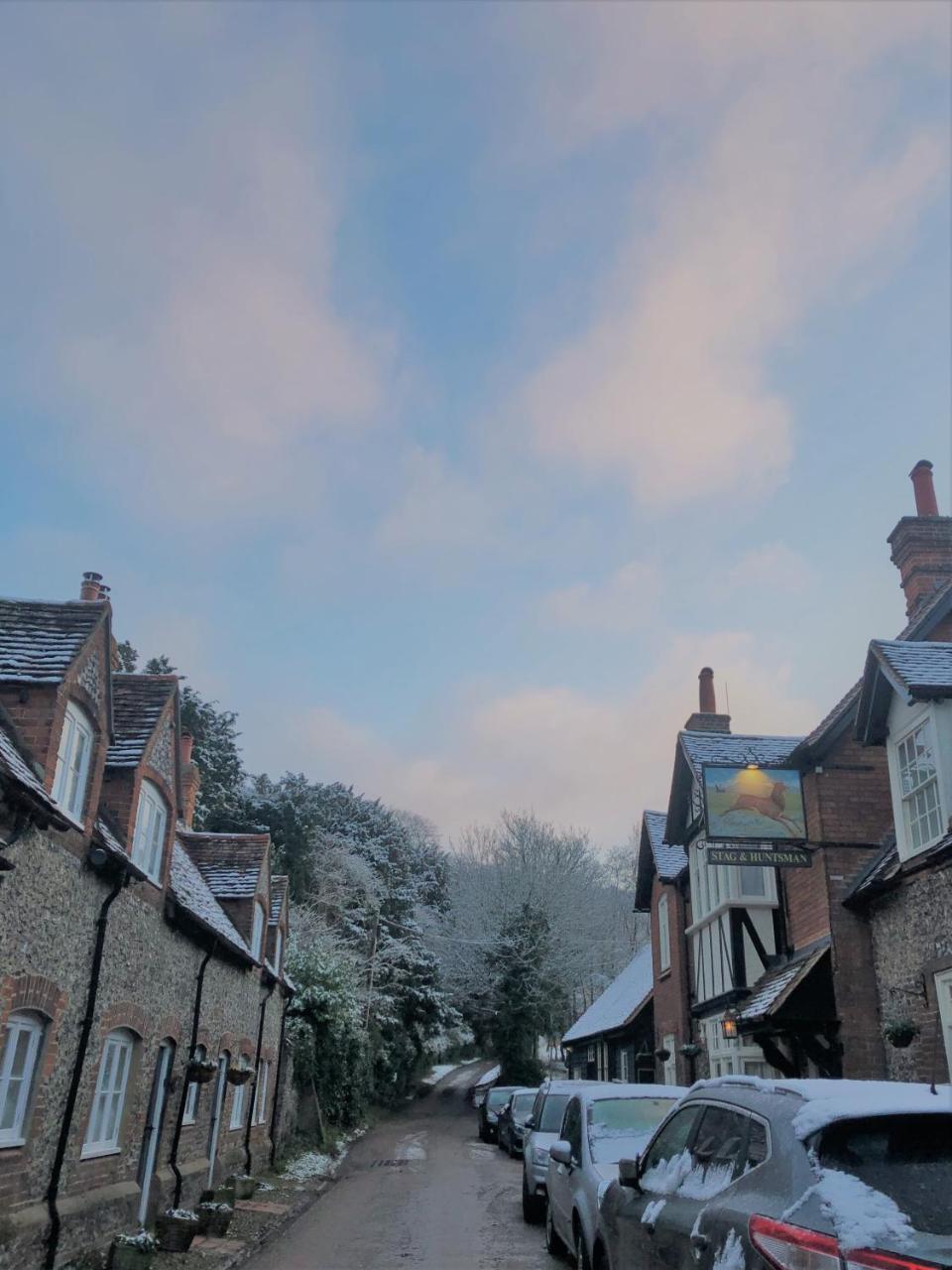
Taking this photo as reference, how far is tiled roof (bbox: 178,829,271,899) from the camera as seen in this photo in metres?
19.0

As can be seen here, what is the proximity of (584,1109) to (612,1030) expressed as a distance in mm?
16814

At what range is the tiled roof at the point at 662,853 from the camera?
21281 mm

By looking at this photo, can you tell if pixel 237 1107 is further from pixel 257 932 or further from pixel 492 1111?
pixel 492 1111

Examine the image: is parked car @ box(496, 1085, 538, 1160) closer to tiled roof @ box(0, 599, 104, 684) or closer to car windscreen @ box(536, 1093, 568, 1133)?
car windscreen @ box(536, 1093, 568, 1133)

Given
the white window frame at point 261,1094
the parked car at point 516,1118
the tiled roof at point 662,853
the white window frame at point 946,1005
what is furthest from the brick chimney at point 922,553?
the parked car at point 516,1118

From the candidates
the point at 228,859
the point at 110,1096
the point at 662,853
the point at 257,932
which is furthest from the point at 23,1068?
the point at 662,853

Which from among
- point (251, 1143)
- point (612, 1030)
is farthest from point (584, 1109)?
point (612, 1030)

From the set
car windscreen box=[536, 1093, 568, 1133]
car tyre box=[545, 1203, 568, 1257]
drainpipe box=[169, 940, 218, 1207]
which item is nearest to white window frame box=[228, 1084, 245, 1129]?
drainpipe box=[169, 940, 218, 1207]

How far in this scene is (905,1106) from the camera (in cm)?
397

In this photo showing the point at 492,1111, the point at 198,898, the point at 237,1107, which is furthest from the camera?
the point at 492,1111

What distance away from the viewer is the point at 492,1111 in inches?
1195

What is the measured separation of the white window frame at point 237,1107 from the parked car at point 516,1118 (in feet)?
27.5

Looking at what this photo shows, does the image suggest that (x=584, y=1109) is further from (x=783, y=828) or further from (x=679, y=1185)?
(x=679, y=1185)

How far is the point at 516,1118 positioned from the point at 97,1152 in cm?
1650
